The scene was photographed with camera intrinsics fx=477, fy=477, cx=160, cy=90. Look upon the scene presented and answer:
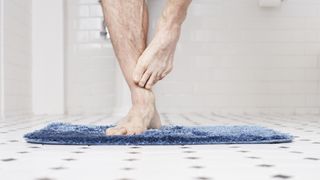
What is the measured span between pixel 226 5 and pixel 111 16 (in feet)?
5.90

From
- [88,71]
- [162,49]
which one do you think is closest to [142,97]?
[162,49]

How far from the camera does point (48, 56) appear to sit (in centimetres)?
316

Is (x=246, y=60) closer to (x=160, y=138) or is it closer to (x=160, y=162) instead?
(x=160, y=138)

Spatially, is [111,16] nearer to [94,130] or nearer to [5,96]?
[94,130]

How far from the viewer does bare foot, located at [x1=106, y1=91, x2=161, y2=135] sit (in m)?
1.52

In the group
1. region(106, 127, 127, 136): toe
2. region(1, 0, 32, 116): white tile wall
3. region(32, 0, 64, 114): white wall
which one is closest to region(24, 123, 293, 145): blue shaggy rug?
region(106, 127, 127, 136): toe

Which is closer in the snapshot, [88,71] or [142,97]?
[142,97]

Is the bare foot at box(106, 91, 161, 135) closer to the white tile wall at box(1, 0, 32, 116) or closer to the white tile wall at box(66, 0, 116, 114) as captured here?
the white tile wall at box(1, 0, 32, 116)

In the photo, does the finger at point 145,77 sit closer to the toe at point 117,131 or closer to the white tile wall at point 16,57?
the toe at point 117,131

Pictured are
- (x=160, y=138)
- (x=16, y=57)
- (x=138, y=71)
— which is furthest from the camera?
(x=16, y=57)

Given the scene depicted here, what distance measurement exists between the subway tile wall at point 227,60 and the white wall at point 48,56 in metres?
0.10

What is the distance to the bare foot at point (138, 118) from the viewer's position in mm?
1523

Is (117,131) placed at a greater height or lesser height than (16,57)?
lesser

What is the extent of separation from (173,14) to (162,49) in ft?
0.41
